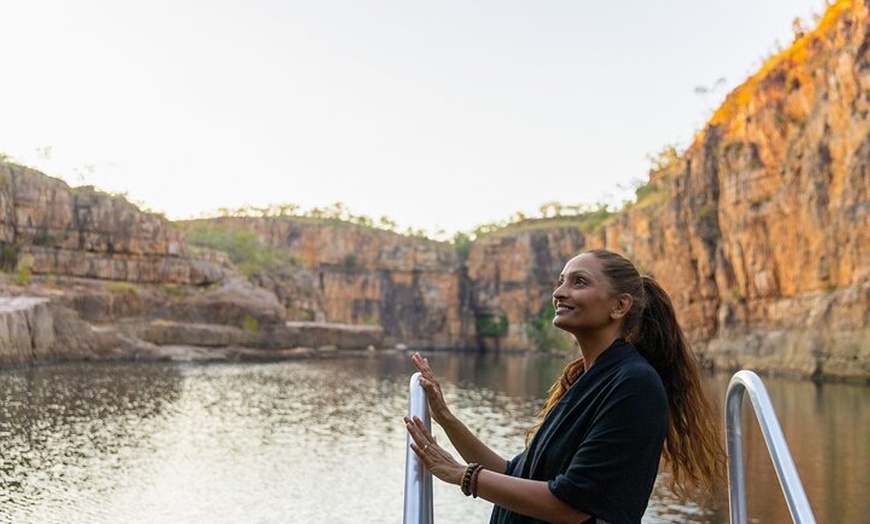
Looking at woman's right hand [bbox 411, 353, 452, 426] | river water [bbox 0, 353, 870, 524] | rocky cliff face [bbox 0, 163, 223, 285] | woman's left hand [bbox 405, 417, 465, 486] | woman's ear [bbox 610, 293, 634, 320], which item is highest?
rocky cliff face [bbox 0, 163, 223, 285]

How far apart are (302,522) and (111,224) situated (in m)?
44.1

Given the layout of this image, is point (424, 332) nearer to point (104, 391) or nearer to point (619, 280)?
point (104, 391)

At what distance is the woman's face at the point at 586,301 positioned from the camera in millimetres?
2605

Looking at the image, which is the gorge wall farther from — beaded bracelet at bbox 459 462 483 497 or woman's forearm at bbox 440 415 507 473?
beaded bracelet at bbox 459 462 483 497

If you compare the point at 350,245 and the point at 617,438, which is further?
the point at 350,245

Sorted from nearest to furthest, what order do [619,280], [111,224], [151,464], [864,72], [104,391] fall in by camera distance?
[619,280] < [151,464] < [104,391] < [864,72] < [111,224]

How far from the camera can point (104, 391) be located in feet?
79.0

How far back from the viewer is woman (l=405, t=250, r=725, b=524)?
7.48 ft

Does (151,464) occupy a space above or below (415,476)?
below

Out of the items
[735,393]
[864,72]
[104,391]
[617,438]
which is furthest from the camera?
[864,72]

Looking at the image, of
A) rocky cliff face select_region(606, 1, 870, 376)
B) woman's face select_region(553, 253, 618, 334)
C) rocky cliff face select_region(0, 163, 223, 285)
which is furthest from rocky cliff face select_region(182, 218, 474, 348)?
woman's face select_region(553, 253, 618, 334)

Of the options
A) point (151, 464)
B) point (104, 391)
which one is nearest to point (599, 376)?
point (151, 464)

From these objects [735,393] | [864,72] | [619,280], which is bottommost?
[735,393]

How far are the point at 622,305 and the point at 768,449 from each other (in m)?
0.59
